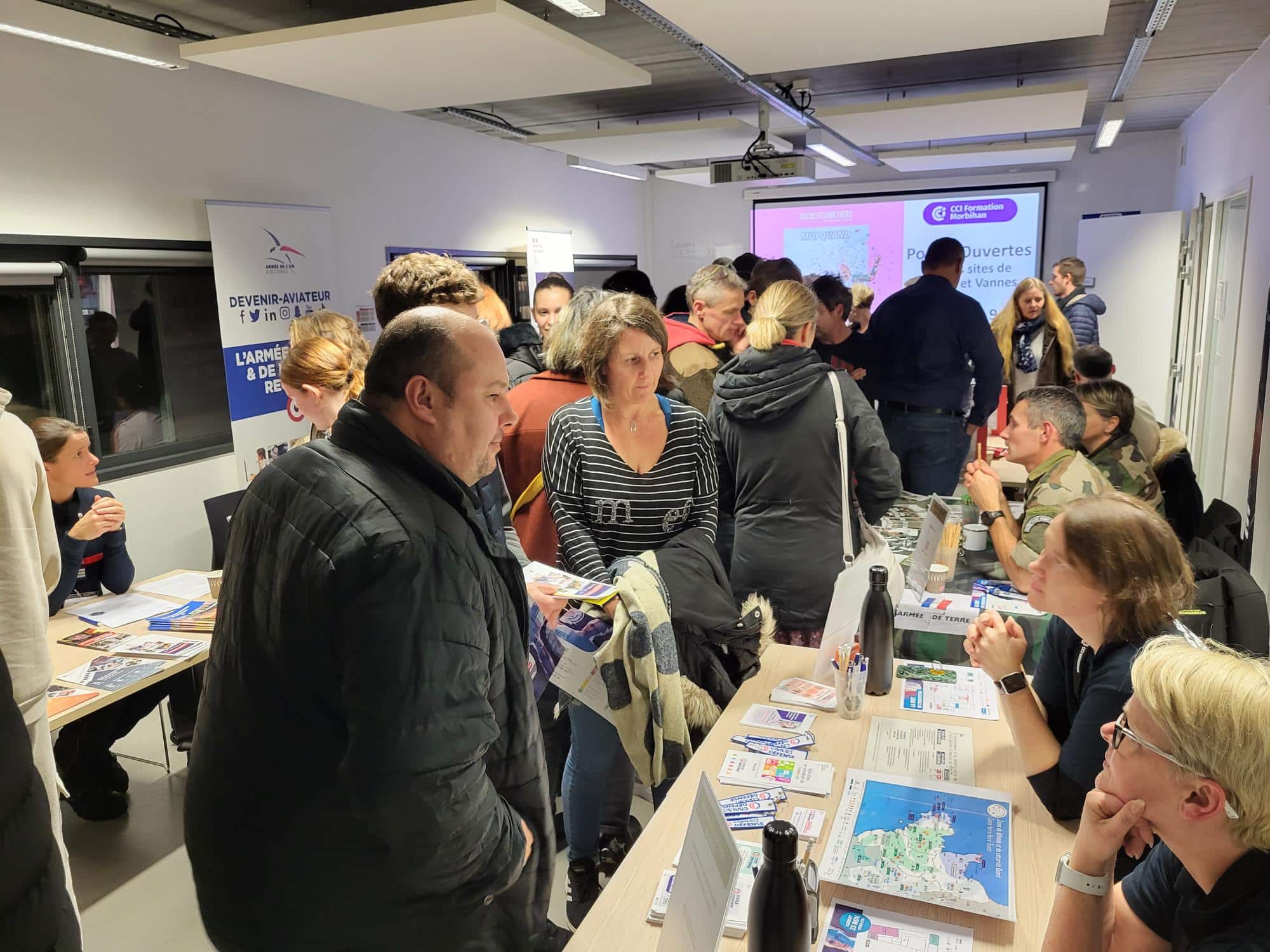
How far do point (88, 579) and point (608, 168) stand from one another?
574 cm

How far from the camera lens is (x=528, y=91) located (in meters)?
4.42

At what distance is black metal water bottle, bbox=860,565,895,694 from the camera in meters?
2.00

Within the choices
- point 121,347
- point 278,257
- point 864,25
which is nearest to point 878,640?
point 864,25

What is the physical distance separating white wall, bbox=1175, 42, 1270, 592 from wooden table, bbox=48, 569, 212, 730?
455 centimetres

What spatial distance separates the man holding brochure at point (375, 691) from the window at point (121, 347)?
141 inches

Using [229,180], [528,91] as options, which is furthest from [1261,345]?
[229,180]

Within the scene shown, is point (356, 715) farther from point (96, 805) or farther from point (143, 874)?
point (96, 805)

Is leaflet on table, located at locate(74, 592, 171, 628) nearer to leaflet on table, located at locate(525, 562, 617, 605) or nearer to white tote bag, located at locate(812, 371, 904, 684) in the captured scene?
leaflet on table, located at locate(525, 562, 617, 605)

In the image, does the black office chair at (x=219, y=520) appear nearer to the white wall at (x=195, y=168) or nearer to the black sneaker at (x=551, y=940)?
the white wall at (x=195, y=168)

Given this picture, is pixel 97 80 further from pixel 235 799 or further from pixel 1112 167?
pixel 1112 167

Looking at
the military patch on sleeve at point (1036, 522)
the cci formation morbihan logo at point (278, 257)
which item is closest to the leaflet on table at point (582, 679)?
the military patch on sleeve at point (1036, 522)

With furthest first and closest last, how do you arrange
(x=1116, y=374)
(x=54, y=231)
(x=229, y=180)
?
(x=1116, y=374), (x=229, y=180), (x=54, y=231)

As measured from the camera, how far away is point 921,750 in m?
1.78

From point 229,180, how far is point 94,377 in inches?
54.0
